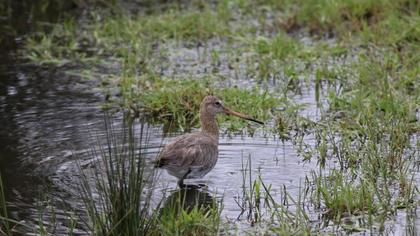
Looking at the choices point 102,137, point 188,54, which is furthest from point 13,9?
point 102,137

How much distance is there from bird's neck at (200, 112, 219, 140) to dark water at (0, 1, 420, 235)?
9.7 inches

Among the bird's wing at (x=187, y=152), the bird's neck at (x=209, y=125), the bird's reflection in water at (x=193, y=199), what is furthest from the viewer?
the bird's neck at (x=209, y=125)

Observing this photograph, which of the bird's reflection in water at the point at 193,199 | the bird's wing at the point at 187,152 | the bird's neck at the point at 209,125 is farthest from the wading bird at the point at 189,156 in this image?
the bird's neck at the point at 209,125

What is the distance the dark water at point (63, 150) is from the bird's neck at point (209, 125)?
246 millimetres

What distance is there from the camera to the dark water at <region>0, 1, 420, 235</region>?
7090mm

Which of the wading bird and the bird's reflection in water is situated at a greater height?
the wading bird

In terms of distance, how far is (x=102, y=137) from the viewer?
8594mm

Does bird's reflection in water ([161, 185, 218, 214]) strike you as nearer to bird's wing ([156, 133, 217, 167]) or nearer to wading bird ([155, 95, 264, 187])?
wading bird ([155, 95, 264, 187])

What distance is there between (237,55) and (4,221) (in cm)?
567

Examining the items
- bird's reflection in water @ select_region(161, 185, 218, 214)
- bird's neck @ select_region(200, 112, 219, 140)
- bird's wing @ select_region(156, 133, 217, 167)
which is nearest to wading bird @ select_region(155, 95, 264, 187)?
bird's wing @ select_region(156, 133, 217, 167)

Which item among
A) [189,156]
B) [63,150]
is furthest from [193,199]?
[63,150]

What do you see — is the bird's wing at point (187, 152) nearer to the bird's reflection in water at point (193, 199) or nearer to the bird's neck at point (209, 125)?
the bird's reflection in water at point (193, 199)

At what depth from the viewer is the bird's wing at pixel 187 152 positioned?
7.33 m

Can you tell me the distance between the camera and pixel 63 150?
27.5 feet
